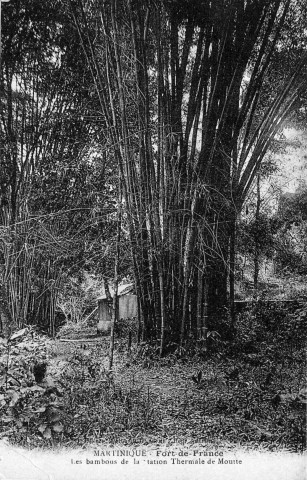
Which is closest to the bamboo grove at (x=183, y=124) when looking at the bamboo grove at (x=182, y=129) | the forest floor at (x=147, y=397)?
the bamboo grove at (x=182, y=129)

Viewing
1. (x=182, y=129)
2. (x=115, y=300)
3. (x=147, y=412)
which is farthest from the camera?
(x=182, y=129)

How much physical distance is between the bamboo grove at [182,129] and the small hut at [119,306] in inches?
2.5

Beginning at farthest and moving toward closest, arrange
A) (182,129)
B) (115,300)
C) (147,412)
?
(182,129) < (115,300) < (147,412)

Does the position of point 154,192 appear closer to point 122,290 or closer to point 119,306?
point 122,290

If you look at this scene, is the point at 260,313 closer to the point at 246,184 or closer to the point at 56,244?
the point at 246,184

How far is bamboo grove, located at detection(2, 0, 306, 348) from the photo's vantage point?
2.62 m

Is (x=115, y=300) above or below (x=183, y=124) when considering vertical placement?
below

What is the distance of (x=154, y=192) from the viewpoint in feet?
8.68

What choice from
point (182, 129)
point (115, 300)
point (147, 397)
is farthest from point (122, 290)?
point (182, 129)

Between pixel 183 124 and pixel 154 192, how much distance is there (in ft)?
1.68

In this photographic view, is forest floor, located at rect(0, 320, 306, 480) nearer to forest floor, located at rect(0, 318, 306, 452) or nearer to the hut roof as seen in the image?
forest floor, located at rect(0, 318, 306, 452)

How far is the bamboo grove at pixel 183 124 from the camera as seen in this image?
103 inches

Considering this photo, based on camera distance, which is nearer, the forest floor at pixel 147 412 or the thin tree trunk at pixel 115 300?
the forest floor at pixel 147 412

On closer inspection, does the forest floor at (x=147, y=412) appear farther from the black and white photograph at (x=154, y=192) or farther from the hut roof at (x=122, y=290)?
the hut roof at (x=122, y=290)
